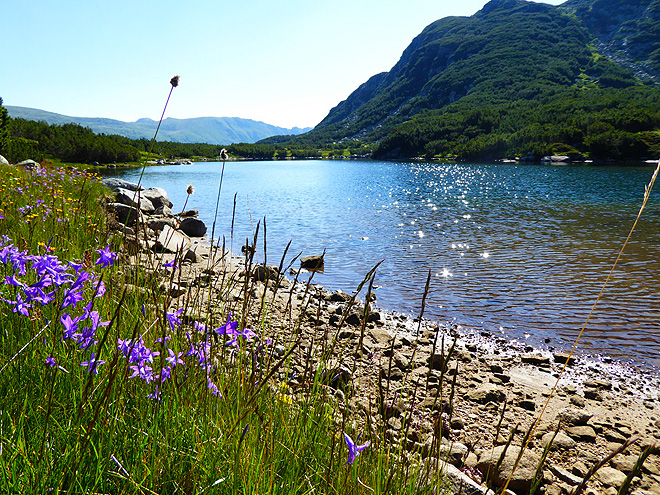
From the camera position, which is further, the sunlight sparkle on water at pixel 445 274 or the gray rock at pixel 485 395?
the sunlight sparkle on water at pixel 445 274

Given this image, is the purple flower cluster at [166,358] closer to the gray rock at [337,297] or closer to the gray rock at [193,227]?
the gray rock at [337,297]

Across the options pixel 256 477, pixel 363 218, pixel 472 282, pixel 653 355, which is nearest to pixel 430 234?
pixel 363 218

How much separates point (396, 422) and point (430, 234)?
15.9 m

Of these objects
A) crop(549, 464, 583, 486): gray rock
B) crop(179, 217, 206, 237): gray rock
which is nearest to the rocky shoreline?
crop(549, 464, 583, 486): gray rock

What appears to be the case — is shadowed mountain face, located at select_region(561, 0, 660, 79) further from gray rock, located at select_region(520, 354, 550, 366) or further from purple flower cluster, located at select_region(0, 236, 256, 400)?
purple flower cluster, located at select_region(0, 236, 256, 400)

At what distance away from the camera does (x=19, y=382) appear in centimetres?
172

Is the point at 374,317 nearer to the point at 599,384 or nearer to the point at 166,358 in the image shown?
the point at 599,384

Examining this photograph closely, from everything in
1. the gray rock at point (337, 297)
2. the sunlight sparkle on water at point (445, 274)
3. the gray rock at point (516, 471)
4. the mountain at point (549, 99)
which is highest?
the mountain at point (549, 99)

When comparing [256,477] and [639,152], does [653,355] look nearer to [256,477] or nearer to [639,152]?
[256,477]

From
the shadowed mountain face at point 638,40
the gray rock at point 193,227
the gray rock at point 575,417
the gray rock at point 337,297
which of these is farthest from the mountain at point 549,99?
the gray rock at point 575,417

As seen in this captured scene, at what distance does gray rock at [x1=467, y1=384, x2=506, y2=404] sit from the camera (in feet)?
18.1

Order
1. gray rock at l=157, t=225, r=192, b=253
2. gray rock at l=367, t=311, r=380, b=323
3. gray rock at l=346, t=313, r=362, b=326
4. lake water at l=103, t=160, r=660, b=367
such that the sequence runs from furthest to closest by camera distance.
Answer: lake water at l=103, t=160, r=660, b=367, gray rock at l=367, t=311, r=380, b=323, gray rock at l=346, t=313, r=362, b=326, gray rock at l=157, t=225, r=192, b=253

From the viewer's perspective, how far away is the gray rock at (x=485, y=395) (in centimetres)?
551

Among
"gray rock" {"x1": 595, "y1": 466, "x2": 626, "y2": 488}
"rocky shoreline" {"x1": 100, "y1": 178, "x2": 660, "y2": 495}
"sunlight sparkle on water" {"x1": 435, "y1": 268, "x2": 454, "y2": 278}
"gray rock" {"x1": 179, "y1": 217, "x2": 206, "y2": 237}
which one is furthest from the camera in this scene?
"gray rock" {"x1": 179, "y1": 217, "x2": 206, "y2": 237}
